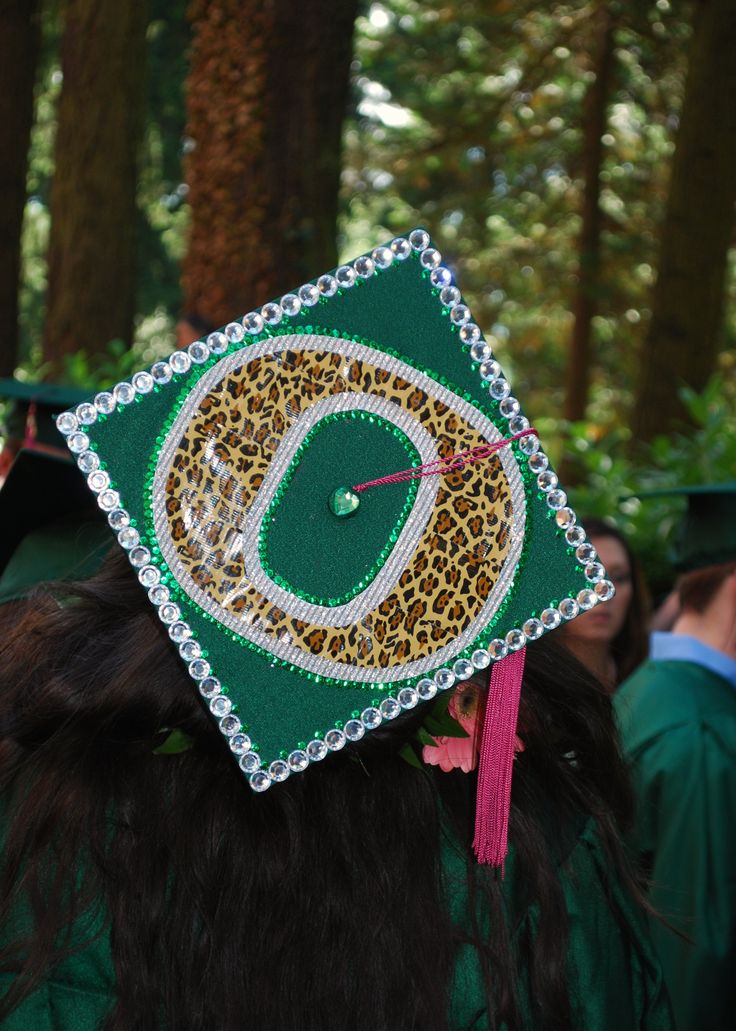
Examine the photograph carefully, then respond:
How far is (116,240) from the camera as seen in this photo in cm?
875

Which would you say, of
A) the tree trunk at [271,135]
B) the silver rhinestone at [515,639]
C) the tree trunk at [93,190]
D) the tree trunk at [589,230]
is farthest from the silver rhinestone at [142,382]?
the tree trunk at [589,230]

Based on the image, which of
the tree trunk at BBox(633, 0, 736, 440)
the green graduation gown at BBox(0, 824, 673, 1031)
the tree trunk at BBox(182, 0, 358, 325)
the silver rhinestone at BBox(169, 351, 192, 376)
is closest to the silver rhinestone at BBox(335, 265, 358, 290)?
the silver rhinestone at BBox(169, 351, 192, 376)

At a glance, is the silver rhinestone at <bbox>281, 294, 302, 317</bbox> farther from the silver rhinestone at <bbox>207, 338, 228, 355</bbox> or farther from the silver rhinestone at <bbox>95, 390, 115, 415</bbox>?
the silver rhinestone at <bbox>95, 390, 115, 415</bbox>

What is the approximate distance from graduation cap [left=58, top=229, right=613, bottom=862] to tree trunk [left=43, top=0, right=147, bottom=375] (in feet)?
24.0

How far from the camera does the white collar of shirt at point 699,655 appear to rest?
3.27m

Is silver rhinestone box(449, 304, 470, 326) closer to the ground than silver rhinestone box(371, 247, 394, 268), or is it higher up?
closer to the ground

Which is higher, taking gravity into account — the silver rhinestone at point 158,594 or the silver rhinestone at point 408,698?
the silver rhinestone at point 158,594

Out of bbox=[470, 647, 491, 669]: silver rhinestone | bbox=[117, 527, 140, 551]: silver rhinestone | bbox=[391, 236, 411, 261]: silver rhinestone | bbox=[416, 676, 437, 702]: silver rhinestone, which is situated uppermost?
bbox=[391, 236, 411, 261]: silver rhinestone

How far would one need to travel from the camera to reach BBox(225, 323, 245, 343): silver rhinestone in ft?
4.48

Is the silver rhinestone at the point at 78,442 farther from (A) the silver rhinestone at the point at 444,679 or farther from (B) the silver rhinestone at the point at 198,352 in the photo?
(A) the silver rhinestone at the point at 444,679

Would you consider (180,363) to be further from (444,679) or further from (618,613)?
(618,613)

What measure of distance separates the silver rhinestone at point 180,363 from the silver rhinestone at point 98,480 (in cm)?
14

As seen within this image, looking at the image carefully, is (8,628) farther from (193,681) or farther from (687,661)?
(687,661)

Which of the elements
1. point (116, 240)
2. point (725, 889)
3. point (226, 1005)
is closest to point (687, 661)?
point (725, 889)
